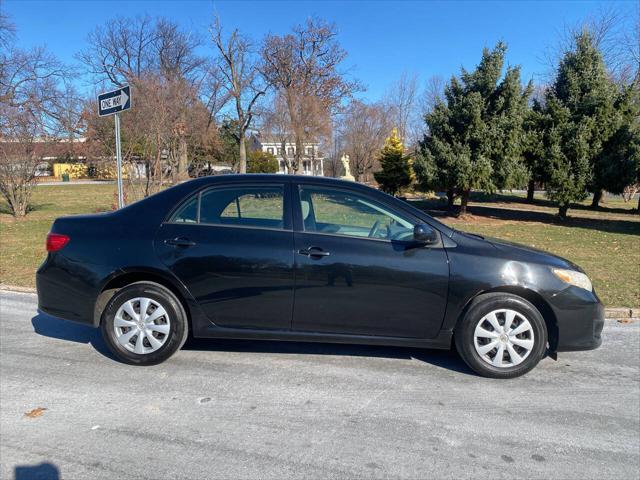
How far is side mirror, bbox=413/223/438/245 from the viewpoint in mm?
3723

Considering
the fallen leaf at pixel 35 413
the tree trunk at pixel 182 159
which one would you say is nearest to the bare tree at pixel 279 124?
the tree trunk at pixel 182 159

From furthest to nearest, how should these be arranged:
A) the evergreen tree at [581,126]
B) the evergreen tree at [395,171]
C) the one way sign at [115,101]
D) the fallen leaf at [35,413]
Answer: the evergreen tree at [395,171], the evergreen tree at [581,126], the one way sign at [115,101], the fallen leaf at [35,413]

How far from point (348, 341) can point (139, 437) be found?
1732 millimetres

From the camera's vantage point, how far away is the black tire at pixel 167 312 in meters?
3.93

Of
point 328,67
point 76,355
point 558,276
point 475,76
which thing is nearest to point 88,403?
point 76,355

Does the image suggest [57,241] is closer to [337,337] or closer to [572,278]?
[337,337]

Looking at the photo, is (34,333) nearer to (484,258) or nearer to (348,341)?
(348,341)

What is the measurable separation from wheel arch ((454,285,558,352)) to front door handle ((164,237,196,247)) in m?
2.33

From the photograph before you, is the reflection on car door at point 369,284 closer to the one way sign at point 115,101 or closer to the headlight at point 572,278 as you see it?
the headlight at point 572,278

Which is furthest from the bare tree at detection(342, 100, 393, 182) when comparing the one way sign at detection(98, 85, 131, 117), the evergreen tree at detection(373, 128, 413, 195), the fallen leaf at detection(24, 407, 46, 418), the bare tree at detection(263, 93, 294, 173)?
the fallen leaf at detection(24, 407, 46, 418)

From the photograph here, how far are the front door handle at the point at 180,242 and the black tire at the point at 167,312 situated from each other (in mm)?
382

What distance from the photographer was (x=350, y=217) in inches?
156

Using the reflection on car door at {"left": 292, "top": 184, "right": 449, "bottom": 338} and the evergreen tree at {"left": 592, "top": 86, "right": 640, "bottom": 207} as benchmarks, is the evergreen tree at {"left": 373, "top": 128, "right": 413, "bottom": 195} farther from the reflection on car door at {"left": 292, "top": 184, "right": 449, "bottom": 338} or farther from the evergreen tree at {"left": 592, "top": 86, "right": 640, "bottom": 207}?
the reflection on car door at {"left": 292, "top": 184, "right": 449, "bottom": 338}

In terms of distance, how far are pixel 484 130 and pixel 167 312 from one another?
14.7 meters
